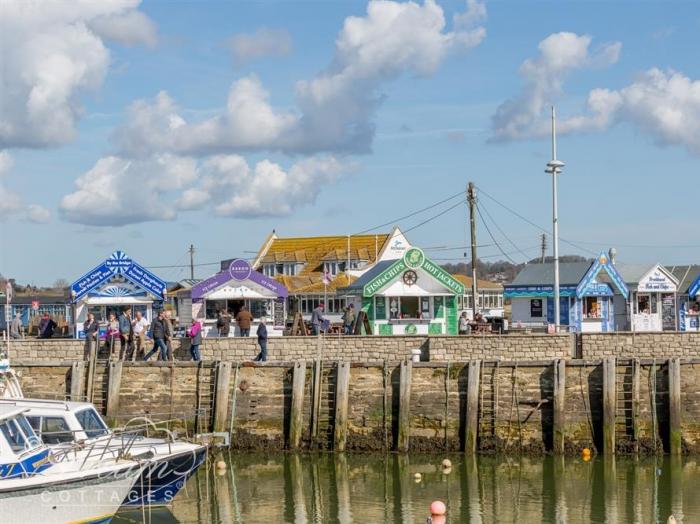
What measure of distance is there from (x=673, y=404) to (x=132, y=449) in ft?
45.9

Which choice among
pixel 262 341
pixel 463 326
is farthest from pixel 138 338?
pixel 463 326

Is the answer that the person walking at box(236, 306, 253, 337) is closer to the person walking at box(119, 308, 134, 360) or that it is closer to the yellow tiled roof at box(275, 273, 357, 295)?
the person walking at box(119, 308, 134, 360)

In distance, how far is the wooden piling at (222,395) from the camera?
30328 millimetres

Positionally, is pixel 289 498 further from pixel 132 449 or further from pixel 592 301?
pixel 592 301

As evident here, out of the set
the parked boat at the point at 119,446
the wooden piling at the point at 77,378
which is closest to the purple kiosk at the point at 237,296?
the wooden piling at the point at 77,378

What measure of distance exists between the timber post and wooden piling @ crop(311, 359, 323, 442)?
18.6ft

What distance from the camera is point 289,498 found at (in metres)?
26.1

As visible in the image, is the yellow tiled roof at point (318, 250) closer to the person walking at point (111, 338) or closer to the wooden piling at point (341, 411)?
the person walking at point (111, 338)

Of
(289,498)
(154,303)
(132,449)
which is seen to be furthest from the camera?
(154,303)

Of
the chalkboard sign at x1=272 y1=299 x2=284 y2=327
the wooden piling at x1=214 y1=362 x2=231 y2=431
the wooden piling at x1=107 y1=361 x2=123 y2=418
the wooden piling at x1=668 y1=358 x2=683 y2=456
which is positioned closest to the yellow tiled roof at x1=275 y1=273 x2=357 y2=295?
the chalkboard sign at x1=272 y1=299 x2=284 y2=327

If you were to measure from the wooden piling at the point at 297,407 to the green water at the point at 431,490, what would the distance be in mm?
528

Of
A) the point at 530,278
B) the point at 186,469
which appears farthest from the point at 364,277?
the point at 186,469

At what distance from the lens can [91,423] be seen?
24406 millimetres

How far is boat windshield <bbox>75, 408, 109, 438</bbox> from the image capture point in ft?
78.9
